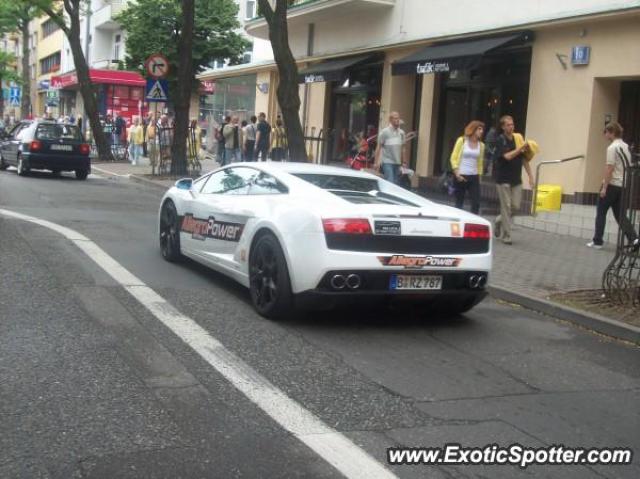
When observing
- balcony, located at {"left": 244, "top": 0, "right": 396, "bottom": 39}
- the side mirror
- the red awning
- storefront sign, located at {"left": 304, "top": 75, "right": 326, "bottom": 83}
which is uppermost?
balcony, located at {"left": 244, "top": 0, "right": 396, "bottom": 39}

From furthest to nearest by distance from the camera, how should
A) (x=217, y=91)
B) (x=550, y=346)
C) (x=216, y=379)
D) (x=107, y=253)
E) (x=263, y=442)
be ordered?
(x=217, y=91) < (x=107, y=253) < (x=550, y=346) < (x=216, y=379) < (x=263, y=442)

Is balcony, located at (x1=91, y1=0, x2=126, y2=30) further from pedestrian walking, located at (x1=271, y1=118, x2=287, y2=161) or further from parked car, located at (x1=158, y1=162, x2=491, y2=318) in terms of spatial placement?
parked car, located at (x1=158, y1=162, x2=491, y2=318)

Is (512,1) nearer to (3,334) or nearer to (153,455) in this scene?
(3,334)

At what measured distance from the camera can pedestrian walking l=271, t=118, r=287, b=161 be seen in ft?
79.2

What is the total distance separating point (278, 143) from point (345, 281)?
18.8 meters

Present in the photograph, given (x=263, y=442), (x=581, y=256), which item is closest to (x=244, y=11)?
(x=581, y=256)

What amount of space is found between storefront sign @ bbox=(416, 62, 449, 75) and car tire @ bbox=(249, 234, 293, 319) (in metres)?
10.5

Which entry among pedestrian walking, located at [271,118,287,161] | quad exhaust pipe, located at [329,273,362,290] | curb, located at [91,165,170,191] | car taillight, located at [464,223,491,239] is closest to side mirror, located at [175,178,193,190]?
quad exhaust pipe, located at [329,273,362,290]

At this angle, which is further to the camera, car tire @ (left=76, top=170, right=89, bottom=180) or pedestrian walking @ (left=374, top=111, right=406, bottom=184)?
car tire @ (left=76, top=170, right=89, bottom=180)

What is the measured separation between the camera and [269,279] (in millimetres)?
A: 6844

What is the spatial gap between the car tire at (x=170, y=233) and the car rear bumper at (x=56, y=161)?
1310cm

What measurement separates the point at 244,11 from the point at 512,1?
23.6 meters

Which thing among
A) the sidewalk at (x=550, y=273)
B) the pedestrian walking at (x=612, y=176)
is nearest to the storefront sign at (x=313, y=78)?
the sidewalk at (x=550, y=273)

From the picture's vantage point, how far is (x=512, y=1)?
53.9ft
